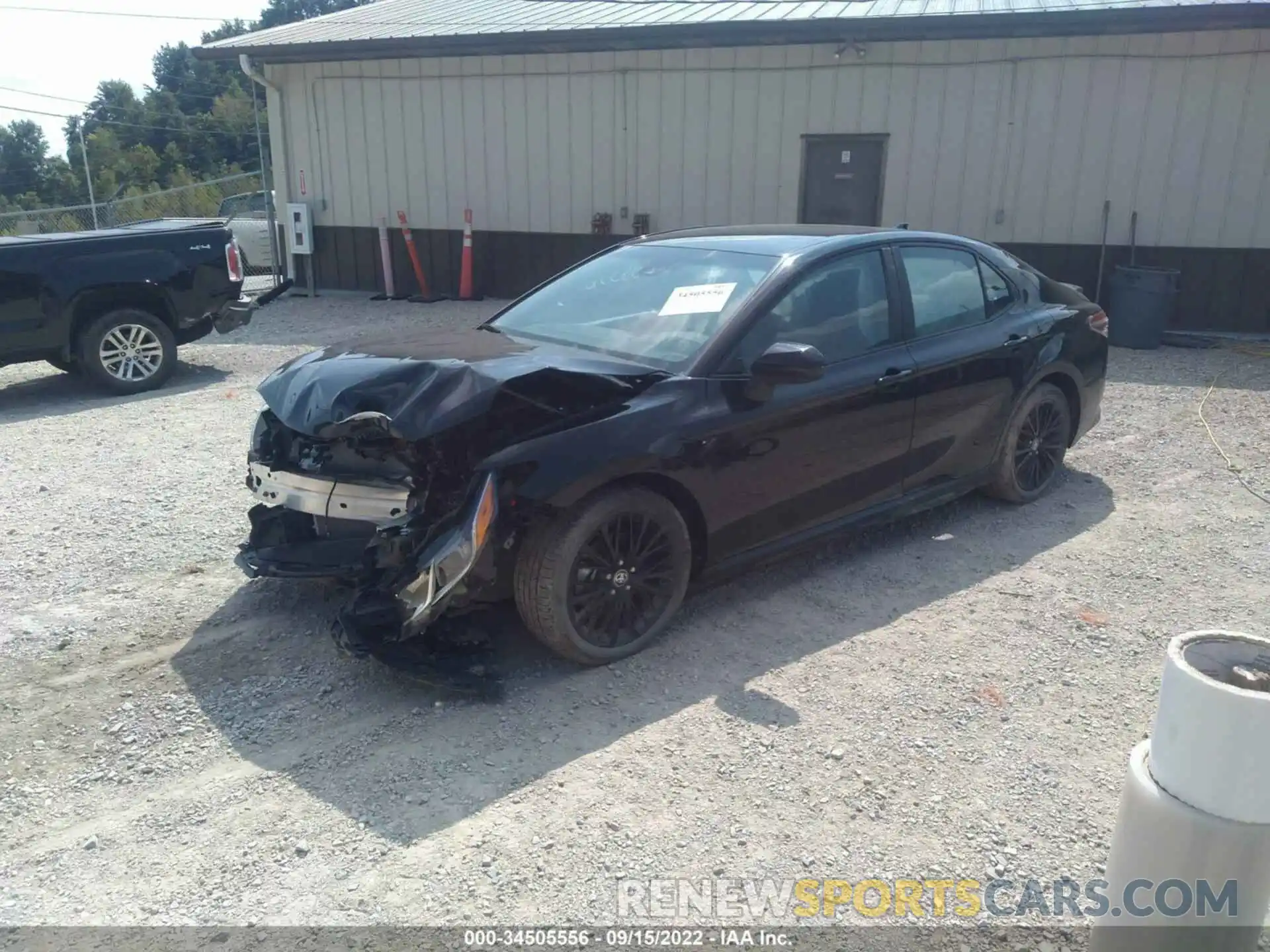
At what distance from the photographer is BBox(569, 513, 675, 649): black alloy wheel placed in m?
3.82

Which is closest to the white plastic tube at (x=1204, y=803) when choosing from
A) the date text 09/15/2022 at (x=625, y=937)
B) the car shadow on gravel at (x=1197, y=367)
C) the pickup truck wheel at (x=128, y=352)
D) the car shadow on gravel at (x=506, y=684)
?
the date text 09/15/2022 at (x=625, y=937)

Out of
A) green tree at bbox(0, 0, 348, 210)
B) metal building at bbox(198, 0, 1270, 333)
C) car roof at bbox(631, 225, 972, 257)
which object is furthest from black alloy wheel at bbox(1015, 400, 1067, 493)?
green tree at bbox(0, 0, 348, 210)

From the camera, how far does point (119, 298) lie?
871cm

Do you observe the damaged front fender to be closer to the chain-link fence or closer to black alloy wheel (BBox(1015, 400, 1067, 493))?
black alloy wheel (BBox(1015, 400, 1067, 493))

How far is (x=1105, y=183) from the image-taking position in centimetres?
1145

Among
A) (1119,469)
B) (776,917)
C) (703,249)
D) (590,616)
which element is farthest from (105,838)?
(1119,469)

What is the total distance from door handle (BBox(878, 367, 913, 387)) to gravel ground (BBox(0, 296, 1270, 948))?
2.98 feet

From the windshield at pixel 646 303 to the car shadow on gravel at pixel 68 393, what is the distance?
16.5ft

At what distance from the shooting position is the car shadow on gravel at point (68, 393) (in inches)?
325

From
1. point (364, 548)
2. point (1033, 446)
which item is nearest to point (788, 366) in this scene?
point (364, 548)

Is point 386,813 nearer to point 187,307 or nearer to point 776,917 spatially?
point 776,917

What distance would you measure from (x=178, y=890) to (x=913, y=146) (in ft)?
37.4
